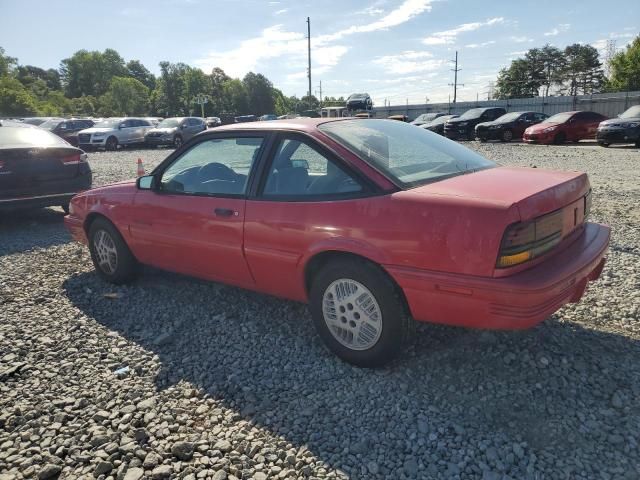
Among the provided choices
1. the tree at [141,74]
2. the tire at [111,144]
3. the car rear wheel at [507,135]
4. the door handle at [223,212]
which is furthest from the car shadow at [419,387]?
the tree at [141,74]

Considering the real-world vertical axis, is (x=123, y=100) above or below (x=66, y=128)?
above

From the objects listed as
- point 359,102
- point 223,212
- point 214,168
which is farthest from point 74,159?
point 359,102

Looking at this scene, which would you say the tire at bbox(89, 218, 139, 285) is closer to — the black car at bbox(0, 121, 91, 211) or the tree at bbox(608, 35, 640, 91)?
the black car at bbox(0, 121, 91, 211)

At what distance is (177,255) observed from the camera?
3930 mm

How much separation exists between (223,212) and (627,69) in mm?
59510

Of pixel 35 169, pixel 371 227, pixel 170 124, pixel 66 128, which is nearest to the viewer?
pixel 371 227

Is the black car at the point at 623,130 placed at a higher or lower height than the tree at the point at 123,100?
lower

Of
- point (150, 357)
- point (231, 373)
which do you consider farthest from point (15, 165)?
point (231, 373)

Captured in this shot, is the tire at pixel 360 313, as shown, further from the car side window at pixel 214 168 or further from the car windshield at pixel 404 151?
the car side window at pixel 214 168

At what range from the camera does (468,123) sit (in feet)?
77.9

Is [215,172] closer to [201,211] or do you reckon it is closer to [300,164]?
[201,211]

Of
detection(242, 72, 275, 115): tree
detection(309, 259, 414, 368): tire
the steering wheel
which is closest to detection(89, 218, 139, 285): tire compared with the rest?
the steering wheel

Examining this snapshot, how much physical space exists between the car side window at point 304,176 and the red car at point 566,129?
61.2 feet

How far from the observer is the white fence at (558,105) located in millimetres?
28906
